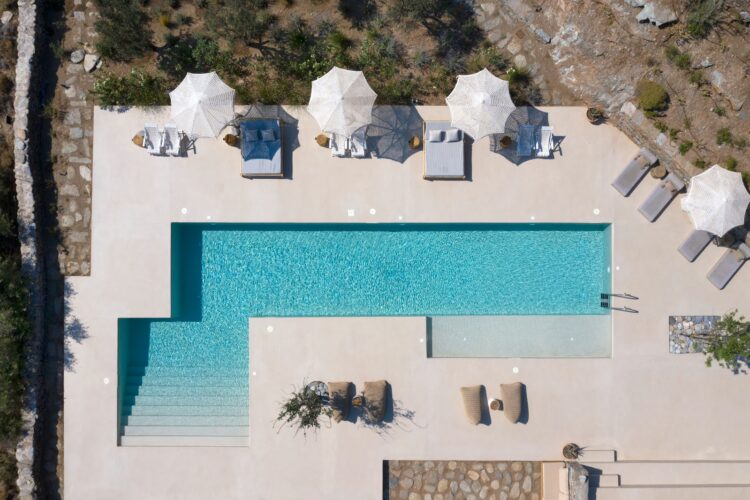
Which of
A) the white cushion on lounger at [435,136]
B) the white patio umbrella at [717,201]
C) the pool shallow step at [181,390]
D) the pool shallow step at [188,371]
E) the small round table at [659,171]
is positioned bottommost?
the pool shallow step at [181,390]

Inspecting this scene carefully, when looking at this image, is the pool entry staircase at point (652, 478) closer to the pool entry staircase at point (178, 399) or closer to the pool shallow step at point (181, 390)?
the pool entry staircase at point (178, 399)

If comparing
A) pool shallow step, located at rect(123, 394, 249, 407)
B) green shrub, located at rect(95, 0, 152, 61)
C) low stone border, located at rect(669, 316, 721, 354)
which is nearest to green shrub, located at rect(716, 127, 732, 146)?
low stone border, located at rect(669, 316, 721, 354)

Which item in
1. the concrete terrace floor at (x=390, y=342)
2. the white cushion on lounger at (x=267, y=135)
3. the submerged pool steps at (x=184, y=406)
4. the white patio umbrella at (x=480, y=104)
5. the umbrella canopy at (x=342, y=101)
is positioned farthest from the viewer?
the submerged pool steps at (x=184, y=406)

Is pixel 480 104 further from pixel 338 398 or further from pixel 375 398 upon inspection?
pixel 338 398

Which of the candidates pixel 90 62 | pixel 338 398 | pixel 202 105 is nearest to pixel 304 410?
pixel 338 398

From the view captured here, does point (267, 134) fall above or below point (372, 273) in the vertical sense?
above

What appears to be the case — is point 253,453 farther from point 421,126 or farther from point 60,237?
point 421,126

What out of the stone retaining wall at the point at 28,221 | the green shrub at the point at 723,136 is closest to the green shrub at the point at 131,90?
the stone retaining wall at the point at 28,221
